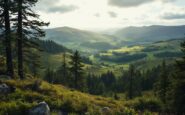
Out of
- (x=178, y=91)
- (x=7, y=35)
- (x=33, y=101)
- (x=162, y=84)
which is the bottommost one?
(x=162, y=84)

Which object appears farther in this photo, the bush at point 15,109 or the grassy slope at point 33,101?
the grassy slope at point 33,101

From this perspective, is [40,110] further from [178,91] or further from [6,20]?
[178,91]

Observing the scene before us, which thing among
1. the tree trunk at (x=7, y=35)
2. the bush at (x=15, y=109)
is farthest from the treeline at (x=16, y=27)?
the bush at (x=15, y=109)

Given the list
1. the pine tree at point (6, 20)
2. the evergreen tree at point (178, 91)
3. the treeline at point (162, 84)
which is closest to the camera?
the pine tree at point (6, 20)

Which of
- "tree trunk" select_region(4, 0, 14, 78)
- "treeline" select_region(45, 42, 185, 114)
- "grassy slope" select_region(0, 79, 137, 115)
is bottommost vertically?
"treeline" select_region(45, 42, 185, 114)

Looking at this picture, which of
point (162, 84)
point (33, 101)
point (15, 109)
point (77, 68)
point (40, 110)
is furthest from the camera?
point (77, 68)

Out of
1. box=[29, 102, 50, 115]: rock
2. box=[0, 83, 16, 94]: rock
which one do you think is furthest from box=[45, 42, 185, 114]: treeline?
box=[0, 83, 16, 94]: rock

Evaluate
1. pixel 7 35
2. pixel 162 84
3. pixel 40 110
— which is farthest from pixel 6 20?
pixel 162 84

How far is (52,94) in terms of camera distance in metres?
27.0

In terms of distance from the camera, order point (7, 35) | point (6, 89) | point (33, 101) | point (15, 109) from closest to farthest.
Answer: point (15, 109) < point (33, 101) < point (6, 89) < point (7, 35)

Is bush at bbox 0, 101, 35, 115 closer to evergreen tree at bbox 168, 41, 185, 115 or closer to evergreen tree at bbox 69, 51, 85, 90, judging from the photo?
evergreen tree at bbox 168, 41, 185, 115

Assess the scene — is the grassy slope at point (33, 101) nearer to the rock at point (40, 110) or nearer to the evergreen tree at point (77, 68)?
the rock at point (40, 110)

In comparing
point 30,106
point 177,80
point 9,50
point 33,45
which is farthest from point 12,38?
point 177,80

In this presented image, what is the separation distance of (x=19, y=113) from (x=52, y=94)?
9357 mm
